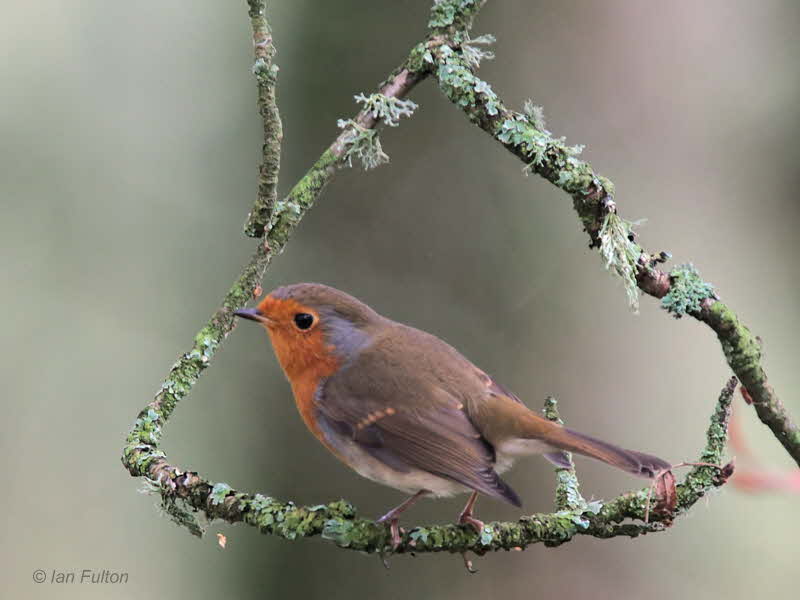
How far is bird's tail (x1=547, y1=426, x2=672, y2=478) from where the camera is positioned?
80.0 inches

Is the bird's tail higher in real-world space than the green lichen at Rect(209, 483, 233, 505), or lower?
higher

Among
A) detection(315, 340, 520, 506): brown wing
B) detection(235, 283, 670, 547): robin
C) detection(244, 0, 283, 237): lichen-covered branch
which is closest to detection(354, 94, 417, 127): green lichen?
detection(244, 0, 283, 237): lichen-covered branch

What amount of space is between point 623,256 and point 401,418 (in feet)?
2.71

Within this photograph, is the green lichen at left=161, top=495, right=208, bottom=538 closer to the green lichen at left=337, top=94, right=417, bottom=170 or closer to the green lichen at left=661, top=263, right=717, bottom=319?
the green lichen at left=337, top=94, right=417, bottom=170

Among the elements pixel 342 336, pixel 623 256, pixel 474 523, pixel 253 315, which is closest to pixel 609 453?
pixel 474 523

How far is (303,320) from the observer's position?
2.49 meters

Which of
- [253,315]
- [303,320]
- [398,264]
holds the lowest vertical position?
[253,315]

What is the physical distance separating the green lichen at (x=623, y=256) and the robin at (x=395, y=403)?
0.50 meters

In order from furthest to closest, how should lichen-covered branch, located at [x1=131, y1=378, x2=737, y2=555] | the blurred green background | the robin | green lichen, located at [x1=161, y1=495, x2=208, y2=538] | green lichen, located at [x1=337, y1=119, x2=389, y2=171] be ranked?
the blurred green background
the robin
green lichen, located at [x1=337, y1=119, x2=389, y2=171]
green lichen, located at [x1=161, y1=495, x2=208, y2=538]
lichen-covered branch, located at [x1=131, y1=378, x2=737, y2=555]

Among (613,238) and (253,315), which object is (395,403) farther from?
(613,238)

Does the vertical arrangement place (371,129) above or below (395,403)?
above

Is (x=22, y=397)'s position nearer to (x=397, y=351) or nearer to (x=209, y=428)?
(x=209, y=428)

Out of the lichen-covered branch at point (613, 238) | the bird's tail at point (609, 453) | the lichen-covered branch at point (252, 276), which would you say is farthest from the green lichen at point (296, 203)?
the bird's tail at point (609, 453)

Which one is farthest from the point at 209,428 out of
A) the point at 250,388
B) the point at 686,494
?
the point at 686,494
